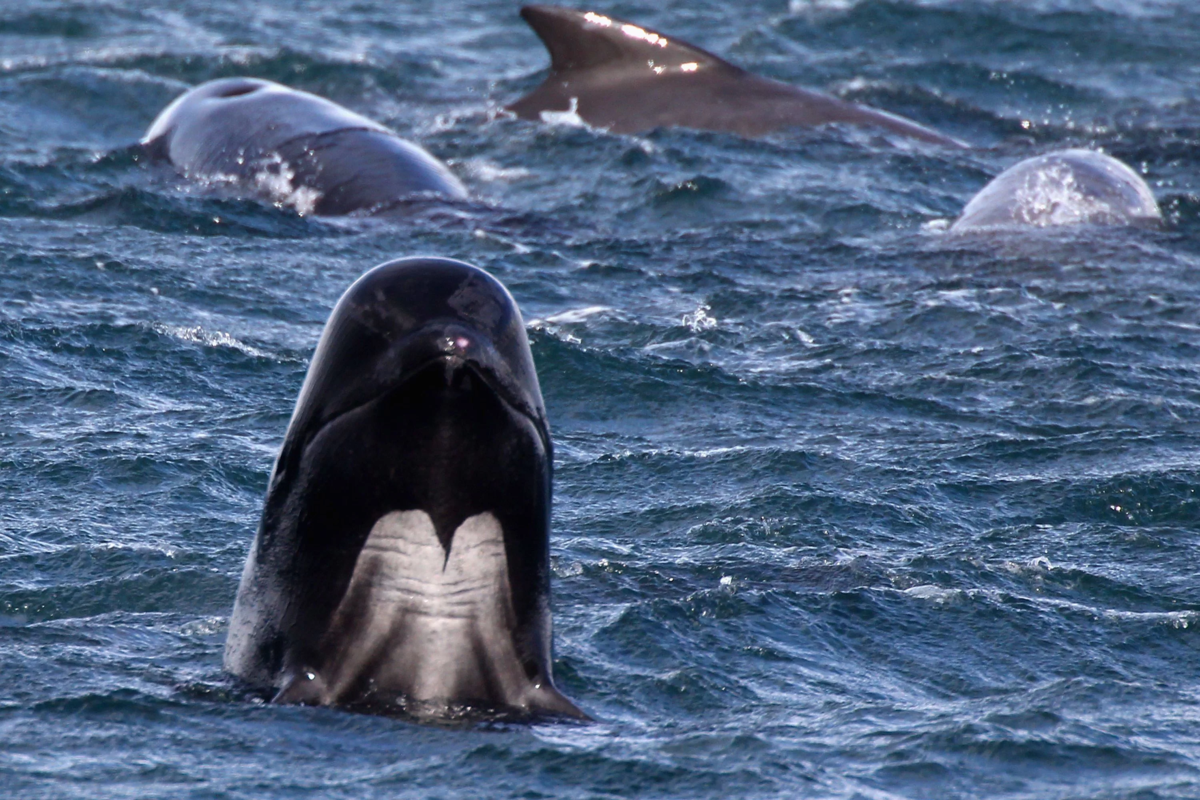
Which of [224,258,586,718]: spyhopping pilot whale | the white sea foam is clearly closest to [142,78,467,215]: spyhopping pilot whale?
the white sea foam

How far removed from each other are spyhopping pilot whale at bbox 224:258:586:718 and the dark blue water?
16cm

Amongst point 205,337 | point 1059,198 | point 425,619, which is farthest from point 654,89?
point 425,619

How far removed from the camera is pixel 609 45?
53.9 ft

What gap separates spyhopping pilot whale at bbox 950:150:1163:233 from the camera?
13.3 m

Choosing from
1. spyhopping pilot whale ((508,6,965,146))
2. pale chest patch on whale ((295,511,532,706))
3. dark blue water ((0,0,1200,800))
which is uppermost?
spyhopping pilot whale ((508,6,965,146))

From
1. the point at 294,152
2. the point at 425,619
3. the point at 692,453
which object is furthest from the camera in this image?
the point at 294,152

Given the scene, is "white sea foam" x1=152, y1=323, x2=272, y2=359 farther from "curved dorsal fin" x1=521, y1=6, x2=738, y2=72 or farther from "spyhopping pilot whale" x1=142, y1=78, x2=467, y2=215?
"curved dorsal fin" x1=521, y1=6, x2=738, y2=72

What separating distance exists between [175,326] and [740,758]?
6.03 m

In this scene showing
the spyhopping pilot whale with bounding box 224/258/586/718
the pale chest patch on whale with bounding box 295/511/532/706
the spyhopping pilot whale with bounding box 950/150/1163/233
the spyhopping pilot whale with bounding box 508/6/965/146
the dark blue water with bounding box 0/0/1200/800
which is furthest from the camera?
the spyhopping pilot whale with bounding box 508/6/965/146

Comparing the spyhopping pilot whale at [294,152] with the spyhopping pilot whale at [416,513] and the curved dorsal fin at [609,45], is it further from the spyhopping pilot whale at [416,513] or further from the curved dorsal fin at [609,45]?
the spyhopping pilot whale at [416,513]

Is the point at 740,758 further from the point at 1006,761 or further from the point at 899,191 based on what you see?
the point at 899,191

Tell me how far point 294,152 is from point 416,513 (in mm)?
9013

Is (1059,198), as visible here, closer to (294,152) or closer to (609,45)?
(609,45)

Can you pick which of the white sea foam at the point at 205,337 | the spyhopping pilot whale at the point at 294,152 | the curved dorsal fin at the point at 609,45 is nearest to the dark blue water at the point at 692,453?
the white sea foam at the point at 205,337
